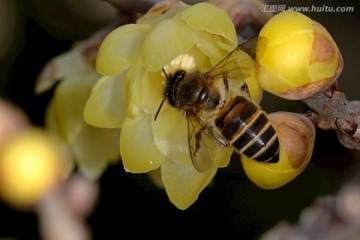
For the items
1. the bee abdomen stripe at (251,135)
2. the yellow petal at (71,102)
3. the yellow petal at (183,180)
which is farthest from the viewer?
the yellow petal at (71,102)

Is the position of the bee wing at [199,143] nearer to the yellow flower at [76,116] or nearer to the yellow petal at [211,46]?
the yellow petal at [211,46]

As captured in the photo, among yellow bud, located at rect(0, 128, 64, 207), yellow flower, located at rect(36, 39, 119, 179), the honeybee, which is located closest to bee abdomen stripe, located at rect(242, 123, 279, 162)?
the honeybee

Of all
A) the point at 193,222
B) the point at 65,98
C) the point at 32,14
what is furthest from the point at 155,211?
the point at 32,14

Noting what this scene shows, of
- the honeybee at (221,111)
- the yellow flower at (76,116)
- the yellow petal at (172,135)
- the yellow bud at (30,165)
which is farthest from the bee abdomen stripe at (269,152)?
the yellow bud at (30,165)

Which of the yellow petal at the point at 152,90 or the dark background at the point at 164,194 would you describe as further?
the dark background at the point at 164,194

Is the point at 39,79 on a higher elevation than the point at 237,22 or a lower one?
lower

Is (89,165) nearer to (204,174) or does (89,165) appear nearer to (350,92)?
(204,174)

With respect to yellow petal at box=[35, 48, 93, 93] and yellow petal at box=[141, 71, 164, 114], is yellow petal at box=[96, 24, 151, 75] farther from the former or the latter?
yellow petal at box=[35, 48, 93, 93]
